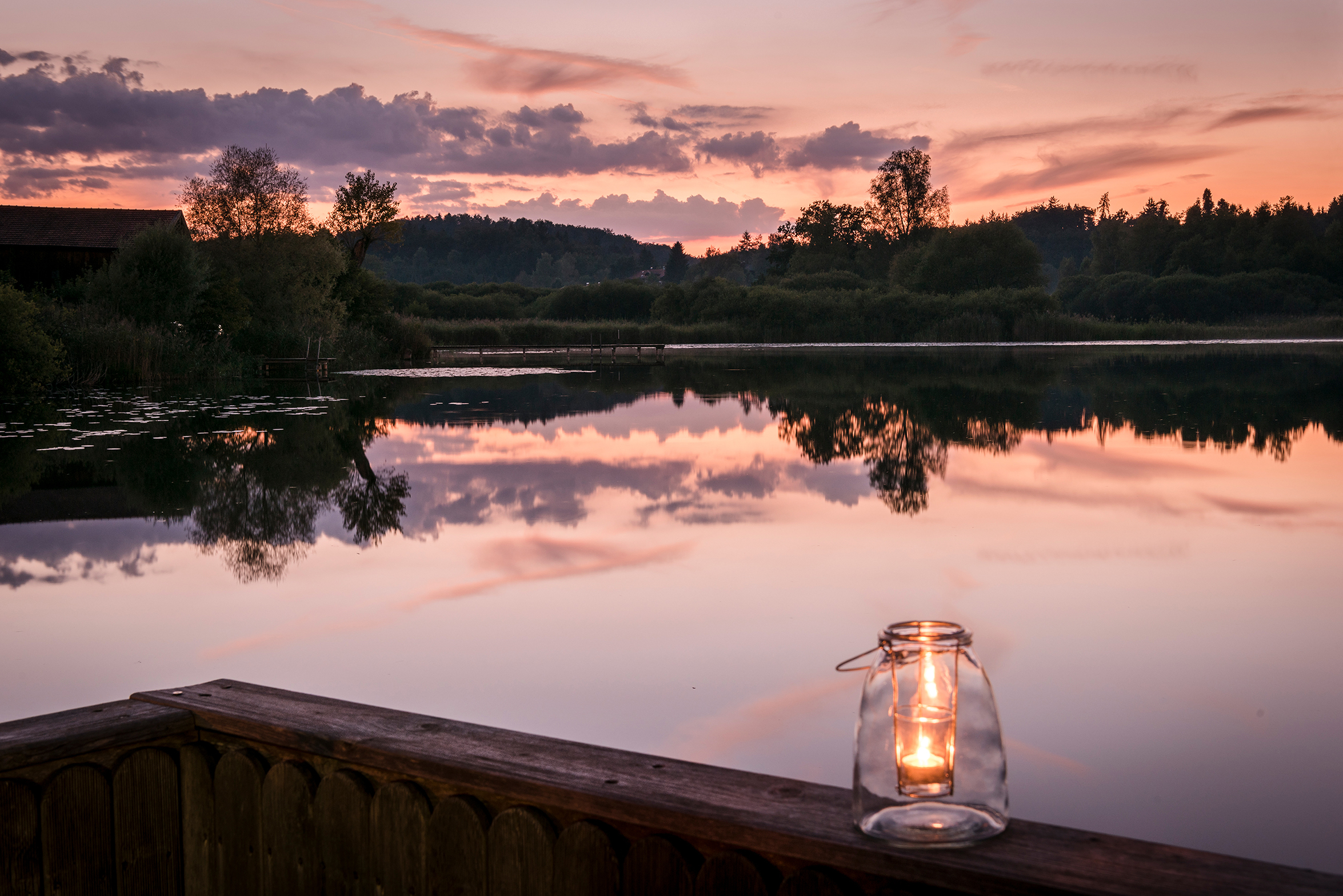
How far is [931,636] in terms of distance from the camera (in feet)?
5.60

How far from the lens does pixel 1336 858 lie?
2848 millimetres

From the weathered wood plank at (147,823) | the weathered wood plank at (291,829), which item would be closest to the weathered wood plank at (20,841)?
the weathered wood plank at (147,823)

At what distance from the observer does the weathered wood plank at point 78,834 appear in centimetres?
218

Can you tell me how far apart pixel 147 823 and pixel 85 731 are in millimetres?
233

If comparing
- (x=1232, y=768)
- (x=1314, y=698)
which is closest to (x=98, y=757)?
(x=1232, y=768)

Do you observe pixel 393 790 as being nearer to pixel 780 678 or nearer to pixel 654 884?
pixel 654 884

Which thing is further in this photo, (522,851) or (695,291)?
(695,291)

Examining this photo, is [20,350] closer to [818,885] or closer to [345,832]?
[345,832]

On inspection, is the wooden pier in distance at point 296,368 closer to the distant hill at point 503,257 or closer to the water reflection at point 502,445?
the water reflection at point 502,445

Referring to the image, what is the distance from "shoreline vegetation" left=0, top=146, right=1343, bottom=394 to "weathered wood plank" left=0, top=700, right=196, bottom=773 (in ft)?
71.7

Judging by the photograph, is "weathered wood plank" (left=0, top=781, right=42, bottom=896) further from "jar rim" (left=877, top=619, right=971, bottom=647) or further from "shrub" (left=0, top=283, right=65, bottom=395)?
"shrub" (left=0, top=283, right=65, bottom=395)

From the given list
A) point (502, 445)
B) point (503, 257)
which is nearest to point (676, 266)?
point (503, 257)

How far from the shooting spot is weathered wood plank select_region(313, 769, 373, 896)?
214 centimetres

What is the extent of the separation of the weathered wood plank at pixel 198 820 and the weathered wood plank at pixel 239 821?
21 mm
